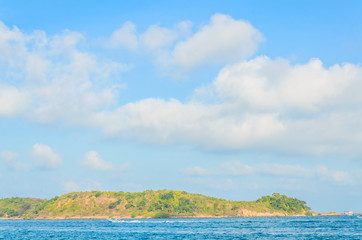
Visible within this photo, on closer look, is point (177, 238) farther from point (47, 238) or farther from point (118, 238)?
point (47, 238)

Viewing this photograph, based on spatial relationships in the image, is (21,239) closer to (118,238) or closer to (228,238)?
(118,238)

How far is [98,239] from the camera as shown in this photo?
10344cm

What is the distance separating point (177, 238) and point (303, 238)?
3048 centimetres

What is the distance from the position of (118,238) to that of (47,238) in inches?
724

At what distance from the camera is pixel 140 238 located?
103688mm

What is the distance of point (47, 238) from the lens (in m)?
106

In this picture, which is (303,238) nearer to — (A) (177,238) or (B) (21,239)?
(A) (177,238)

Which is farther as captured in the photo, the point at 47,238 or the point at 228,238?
the point at 47,238

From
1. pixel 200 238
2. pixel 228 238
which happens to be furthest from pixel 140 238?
pixel 228 238

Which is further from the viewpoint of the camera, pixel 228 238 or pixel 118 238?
pixel 118 238

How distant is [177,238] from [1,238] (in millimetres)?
46681

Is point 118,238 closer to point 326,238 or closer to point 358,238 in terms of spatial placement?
point 326,238

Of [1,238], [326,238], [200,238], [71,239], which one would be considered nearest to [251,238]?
[200,238]

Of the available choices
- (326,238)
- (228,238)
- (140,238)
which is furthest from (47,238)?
(326,238)
